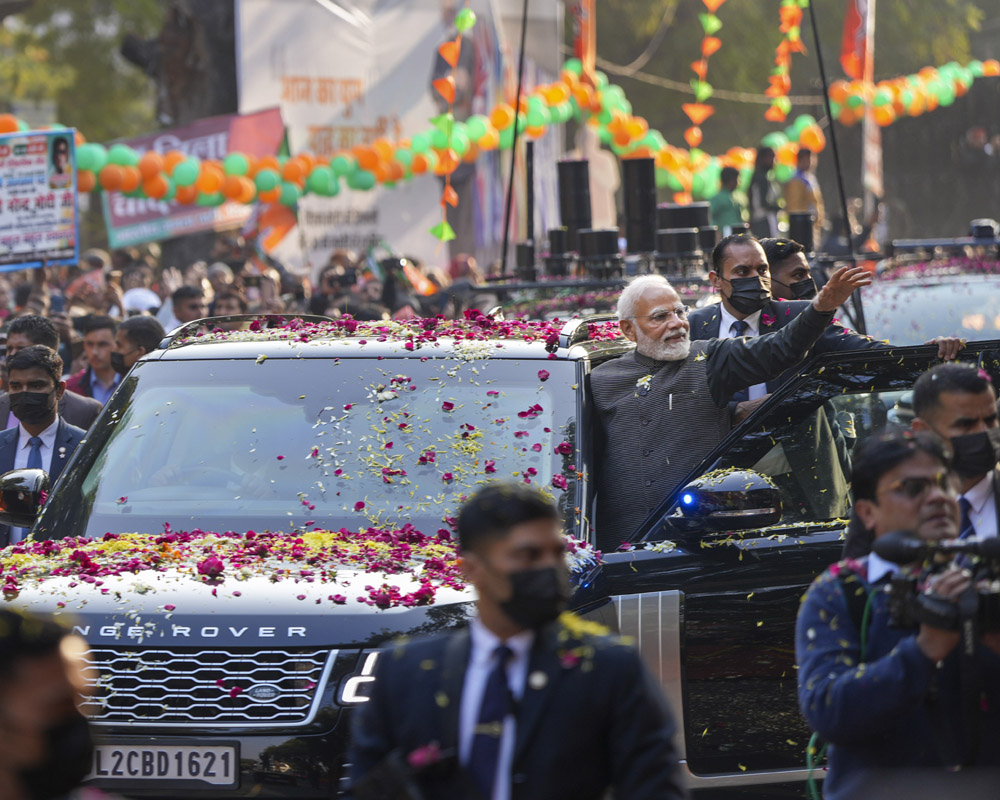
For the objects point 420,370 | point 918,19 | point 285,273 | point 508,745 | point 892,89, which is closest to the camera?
point 508,745

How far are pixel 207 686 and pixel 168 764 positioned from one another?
0.24 meters

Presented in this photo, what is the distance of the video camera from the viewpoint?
Result: 318cm

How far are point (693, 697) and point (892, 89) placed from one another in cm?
2897

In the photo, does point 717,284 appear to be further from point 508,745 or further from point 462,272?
point 462,272

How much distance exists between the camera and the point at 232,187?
2017cm

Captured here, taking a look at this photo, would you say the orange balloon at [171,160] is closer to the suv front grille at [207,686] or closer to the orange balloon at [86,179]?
the orange balloon at [86,179]

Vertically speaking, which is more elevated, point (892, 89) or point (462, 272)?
A: point (892, 89)

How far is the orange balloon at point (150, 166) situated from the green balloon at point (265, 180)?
1347mm

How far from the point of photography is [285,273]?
19.7 meters

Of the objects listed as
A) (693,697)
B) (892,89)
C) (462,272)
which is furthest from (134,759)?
(892,89)

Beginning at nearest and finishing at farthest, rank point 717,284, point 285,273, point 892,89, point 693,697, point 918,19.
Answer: point 693,697, point 717,284, point 285,273, point 892,89, point 918,19

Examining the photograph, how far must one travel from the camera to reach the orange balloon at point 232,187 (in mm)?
20094

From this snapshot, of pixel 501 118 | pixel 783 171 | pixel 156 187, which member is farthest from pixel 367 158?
pixel 783 171

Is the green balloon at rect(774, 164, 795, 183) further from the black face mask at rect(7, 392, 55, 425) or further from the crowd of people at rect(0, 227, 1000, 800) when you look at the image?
the crowd of people at rect(0, 227, 1000, 800)
